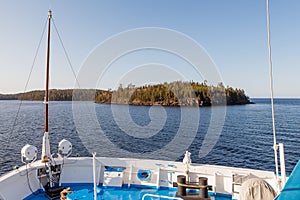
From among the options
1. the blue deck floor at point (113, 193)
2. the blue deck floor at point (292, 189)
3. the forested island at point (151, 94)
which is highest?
the forested island at point (151, 94)

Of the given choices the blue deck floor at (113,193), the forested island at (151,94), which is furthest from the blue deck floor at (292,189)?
the forested island at (151,94)

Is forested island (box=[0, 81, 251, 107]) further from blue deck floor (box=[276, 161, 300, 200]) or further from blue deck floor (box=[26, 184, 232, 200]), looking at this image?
blue deck floor (box=[276, 161, 300, 200])


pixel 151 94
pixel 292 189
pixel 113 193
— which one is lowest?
pixel 113 193

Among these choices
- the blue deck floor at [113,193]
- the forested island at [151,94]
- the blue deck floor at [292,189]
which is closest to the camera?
the blue deck floor at [292,189]

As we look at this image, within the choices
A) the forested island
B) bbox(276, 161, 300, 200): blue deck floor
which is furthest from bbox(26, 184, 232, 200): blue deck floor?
the forested island

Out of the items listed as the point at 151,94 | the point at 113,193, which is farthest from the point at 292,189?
the point at 151,94

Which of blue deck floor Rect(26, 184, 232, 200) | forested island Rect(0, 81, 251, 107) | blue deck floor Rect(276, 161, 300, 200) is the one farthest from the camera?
forested island Rect(0, 81, 251, 107)

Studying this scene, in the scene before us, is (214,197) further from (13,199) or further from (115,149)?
(115,149)

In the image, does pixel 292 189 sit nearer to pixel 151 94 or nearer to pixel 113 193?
pixel 113 193

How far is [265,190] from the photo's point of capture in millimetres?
1323

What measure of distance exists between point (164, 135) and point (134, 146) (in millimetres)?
3650

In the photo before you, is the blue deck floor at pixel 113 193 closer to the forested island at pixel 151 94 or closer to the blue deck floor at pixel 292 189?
the blue deck floor at pixel 292 189

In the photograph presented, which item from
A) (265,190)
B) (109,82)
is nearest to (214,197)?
(265,190)

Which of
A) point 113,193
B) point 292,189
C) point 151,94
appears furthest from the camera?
point 151,94
